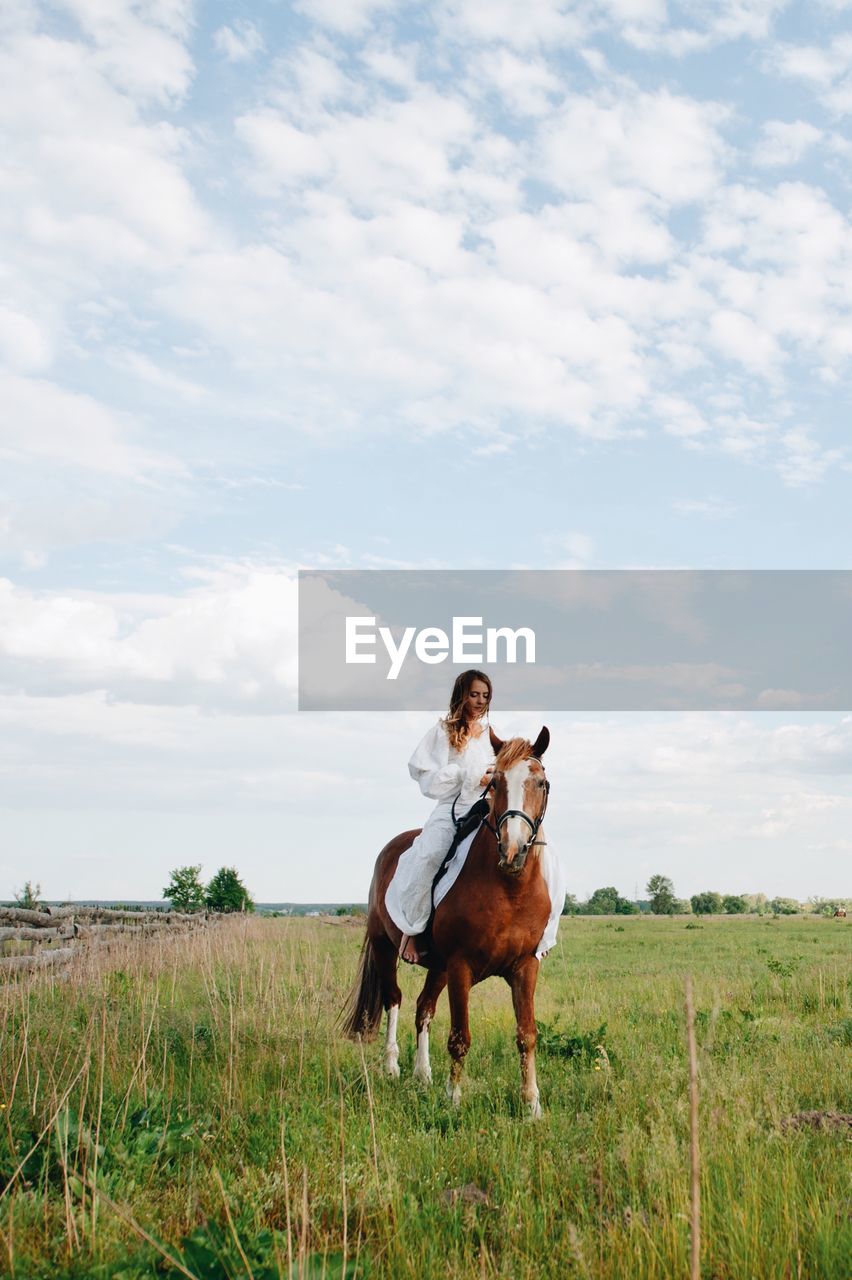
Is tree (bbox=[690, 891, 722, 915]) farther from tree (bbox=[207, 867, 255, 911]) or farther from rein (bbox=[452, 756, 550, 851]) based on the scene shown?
rein (bbox=[452, 756, 550, 851])

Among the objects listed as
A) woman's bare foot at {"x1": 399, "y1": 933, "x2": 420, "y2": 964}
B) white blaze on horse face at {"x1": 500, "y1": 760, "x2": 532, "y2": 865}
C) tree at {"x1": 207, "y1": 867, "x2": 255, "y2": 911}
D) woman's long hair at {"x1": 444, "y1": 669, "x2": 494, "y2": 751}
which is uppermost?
woman's long hair at {"x1": 444, "y1": 669, "x2": 494, "y2": 751}

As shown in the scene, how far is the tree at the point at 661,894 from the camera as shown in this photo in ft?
236

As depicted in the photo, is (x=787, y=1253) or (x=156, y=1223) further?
(x=156, y=1223)

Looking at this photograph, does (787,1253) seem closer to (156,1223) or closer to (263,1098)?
(156,1223)

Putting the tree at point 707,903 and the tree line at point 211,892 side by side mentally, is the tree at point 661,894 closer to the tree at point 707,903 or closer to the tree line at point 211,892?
the tree at point 707,903

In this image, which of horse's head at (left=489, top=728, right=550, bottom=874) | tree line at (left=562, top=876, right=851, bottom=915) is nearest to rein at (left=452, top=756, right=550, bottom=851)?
horse's head at (left=489, top=728, right=550, bottom=874)

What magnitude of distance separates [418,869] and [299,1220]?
11.4 ft

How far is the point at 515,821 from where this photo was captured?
6113 millimetres

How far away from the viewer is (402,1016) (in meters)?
11.2

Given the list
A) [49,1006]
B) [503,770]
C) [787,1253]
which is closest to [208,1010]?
[49,1006]

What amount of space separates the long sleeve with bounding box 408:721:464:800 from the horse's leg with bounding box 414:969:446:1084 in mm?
1441

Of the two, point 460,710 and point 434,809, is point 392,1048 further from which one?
point 460,710

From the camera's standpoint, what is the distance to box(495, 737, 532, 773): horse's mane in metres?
6.33

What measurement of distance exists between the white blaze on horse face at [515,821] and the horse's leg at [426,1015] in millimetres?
1962
